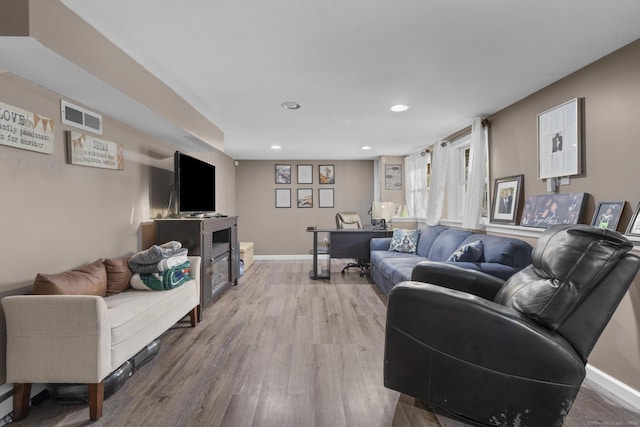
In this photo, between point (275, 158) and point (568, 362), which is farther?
point (275, 158)

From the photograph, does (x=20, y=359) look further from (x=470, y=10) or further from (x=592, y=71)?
(x=592, y=71)

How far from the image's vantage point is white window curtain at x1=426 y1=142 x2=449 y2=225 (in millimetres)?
4676

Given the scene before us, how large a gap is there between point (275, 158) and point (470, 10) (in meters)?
5.35

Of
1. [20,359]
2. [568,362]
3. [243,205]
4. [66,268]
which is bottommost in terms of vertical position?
[20,359]

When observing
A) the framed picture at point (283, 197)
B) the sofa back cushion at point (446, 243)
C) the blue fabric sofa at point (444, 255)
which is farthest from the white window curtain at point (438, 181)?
the framed picture at point (283, 197)

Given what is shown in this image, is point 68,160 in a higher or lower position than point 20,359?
higher

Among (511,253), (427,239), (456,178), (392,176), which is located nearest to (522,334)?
(511,253)

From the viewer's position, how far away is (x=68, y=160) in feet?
7.25

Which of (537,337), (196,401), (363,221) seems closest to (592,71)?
(537,337)

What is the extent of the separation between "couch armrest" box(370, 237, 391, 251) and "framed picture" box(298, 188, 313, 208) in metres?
2.44

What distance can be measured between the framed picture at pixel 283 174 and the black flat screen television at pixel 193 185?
2.64 meters

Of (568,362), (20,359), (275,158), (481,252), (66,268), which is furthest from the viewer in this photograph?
(275,158)

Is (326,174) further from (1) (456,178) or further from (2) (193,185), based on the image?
(2) (193,185)

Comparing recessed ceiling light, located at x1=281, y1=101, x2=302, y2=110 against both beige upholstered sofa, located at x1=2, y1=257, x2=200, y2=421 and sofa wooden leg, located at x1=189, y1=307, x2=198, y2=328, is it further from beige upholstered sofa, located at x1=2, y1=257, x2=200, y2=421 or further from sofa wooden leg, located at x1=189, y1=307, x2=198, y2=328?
beige upholstered sofa, located at x1=2, y1=257, x2=200, y2=421
